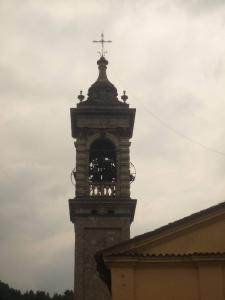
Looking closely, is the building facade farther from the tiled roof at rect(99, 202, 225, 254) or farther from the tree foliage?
the tree foliage

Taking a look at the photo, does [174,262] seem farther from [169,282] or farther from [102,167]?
[102,167]

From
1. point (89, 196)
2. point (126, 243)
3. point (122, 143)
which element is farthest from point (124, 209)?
point (126, 243)

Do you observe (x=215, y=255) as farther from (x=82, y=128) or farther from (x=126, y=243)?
(x=82, y=128)

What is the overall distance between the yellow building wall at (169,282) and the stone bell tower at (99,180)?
8.20m

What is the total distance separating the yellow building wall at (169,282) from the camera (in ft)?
44.2

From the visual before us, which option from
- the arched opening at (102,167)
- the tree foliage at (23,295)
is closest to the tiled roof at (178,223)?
the arched opening at (102,167)

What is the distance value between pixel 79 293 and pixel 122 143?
21.3 ft

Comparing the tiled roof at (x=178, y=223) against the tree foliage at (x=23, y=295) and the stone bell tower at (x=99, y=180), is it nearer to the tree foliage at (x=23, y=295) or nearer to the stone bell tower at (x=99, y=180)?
the stone bell tower at (x=99, y=180)

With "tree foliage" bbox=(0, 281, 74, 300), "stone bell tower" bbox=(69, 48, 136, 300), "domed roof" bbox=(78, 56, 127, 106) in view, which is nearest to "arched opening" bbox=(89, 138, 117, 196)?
"stone bell tower" bbox=(69, 48, 136, 300)

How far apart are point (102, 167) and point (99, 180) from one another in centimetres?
70

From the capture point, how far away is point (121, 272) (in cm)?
1376

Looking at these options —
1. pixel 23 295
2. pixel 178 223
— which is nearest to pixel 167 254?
pixel 178 223

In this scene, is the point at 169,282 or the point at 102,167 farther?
the point at 102,167

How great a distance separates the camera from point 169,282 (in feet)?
44.8
